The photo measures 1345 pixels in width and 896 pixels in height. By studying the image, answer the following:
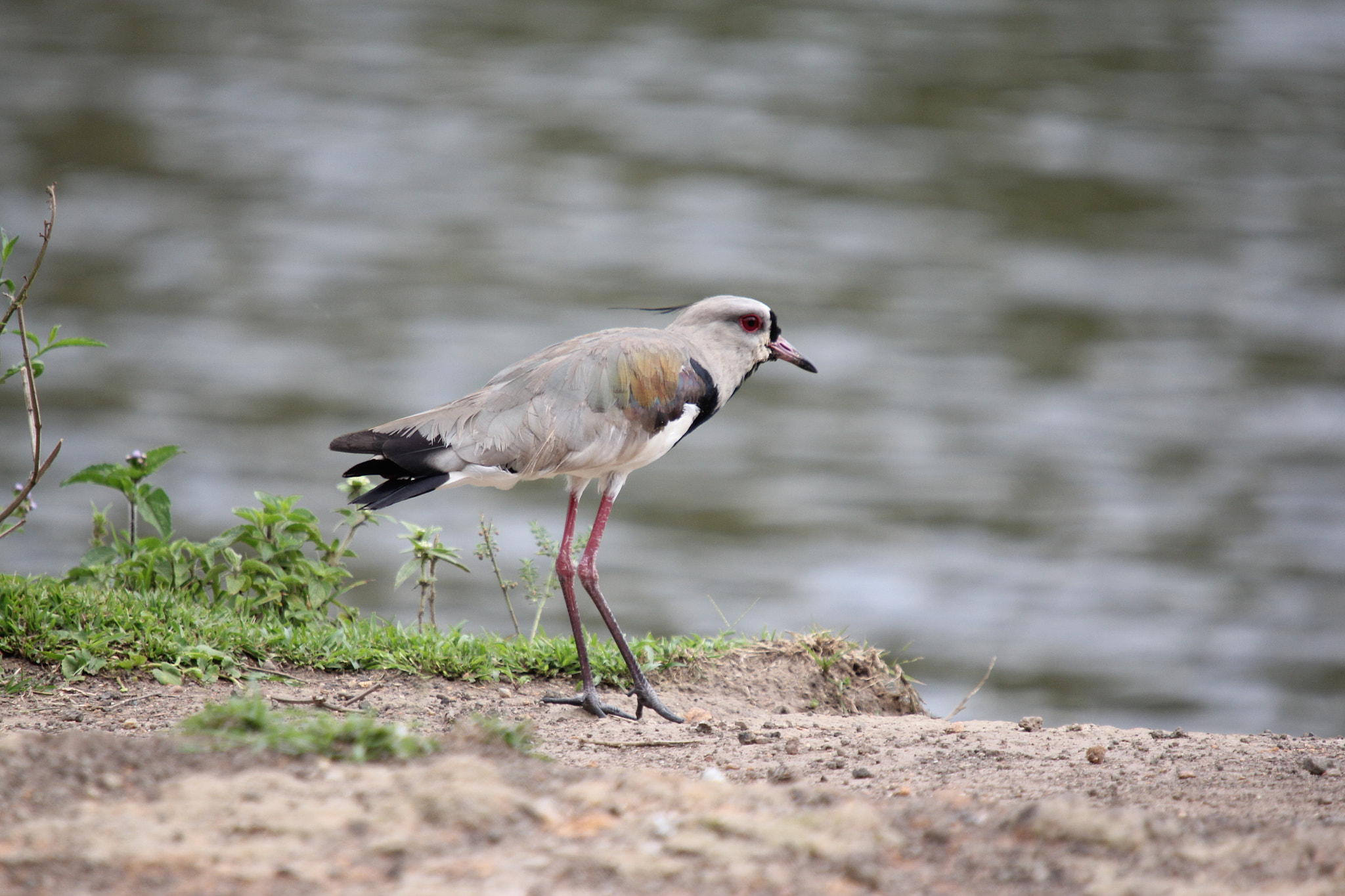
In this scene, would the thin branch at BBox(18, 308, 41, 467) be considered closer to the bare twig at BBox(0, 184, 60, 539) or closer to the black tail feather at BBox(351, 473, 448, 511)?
the bare twig at BBox(0, 184, 60, 539)

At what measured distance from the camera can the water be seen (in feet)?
35.9

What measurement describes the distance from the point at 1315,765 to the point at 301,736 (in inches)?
122

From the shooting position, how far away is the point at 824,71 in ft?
71.6

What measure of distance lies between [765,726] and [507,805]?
6.68 ft

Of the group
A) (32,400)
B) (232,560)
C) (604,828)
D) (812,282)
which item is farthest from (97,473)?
(812,282)

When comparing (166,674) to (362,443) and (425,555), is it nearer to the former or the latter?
(362,443)

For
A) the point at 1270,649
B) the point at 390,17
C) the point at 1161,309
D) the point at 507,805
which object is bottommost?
the point at 1270,649

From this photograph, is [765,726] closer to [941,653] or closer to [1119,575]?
[941,653]

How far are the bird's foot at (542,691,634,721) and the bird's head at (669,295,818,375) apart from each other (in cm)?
162

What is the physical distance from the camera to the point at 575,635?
524 cm

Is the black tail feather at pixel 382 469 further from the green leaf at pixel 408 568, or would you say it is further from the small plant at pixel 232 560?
the green leaf at pixel 408 568

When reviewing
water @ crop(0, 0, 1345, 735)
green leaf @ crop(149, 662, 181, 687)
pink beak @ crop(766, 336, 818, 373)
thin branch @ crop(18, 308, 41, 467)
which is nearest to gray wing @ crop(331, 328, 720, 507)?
pink beak @ crop(766, 336, 818, 373)

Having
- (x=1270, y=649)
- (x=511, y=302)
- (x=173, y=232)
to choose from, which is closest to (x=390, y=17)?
(x=173, y=232)

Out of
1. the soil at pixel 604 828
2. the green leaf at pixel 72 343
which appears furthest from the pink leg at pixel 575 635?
the green leaf at pixel 72 343
